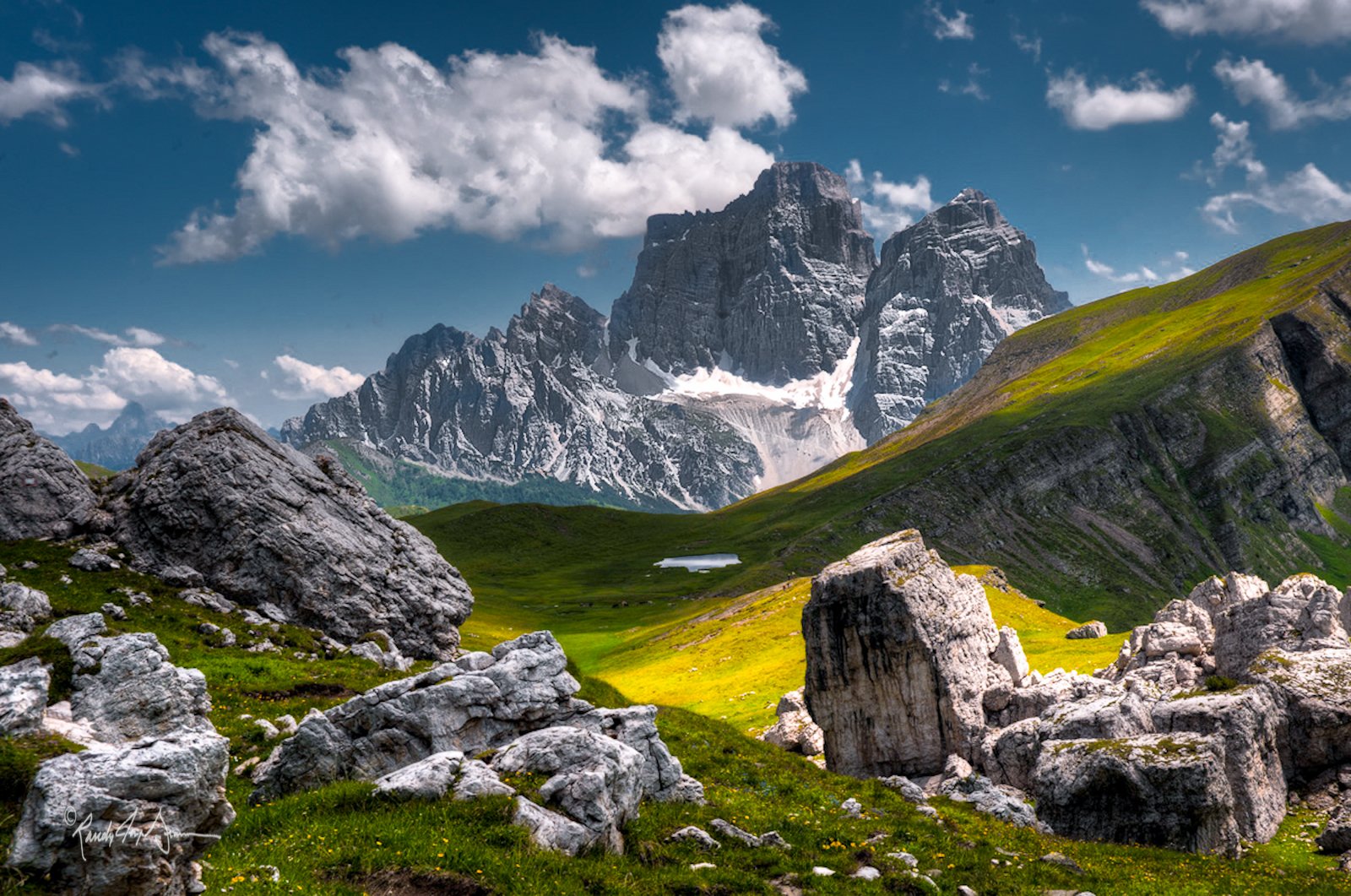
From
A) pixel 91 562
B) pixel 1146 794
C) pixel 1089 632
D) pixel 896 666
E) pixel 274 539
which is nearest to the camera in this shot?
pixel 1146 794

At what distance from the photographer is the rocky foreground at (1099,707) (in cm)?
2816

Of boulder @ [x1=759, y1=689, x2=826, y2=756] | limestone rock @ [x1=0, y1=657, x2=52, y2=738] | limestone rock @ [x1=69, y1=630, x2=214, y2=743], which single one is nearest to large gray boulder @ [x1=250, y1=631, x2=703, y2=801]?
limestone rock @ [x1=69, y1=630, x2=214, y2=743]

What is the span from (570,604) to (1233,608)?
16519cm

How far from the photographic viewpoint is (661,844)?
710 inches

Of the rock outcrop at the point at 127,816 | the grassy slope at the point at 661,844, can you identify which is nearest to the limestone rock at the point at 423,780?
the grassy slope at the point at 661,844

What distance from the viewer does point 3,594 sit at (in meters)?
33.7

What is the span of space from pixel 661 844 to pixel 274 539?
3895cm

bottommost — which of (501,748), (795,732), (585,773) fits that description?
(795,732)

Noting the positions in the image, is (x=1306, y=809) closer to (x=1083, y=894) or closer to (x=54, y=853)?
(x=1083, y=894)

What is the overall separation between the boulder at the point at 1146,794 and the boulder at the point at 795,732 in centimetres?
2121

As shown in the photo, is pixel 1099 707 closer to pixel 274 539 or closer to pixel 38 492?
pixel 274 539

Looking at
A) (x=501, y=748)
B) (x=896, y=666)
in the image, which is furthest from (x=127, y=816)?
(x=896, y=666)

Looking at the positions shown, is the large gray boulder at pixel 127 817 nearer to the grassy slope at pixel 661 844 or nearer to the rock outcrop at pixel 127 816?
the rock outcrop at pixel 127 816

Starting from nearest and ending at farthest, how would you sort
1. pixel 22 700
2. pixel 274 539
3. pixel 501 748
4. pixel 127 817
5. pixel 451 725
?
pixel 127 817 → pixel 22 700 → pixel 501 748 → pixel 451 725 → pixel 274 539
